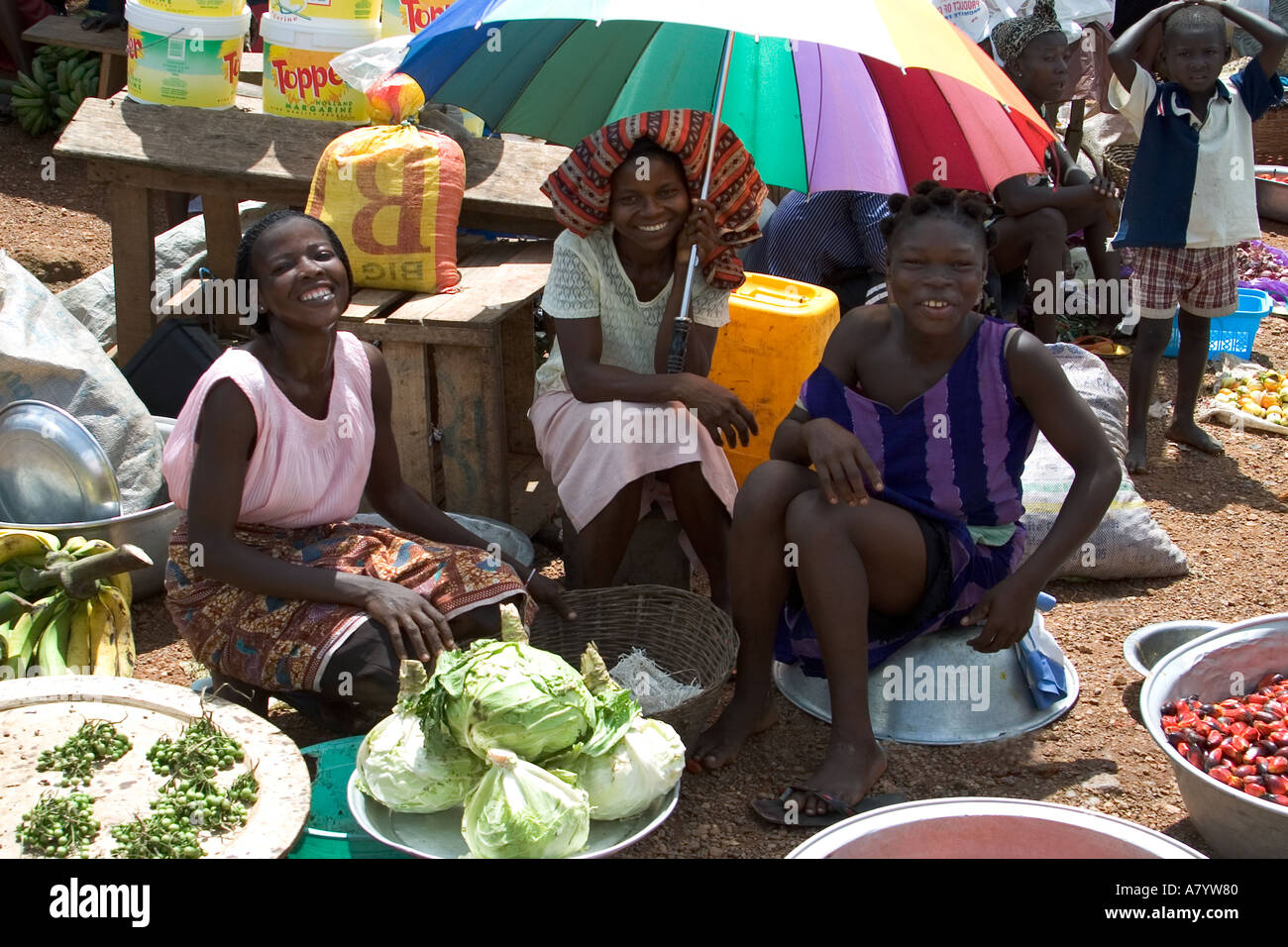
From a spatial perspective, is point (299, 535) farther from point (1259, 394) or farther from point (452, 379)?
point (1259, 394)

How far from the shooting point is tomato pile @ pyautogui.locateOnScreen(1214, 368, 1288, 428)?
529 centimetres

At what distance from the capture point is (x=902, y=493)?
3.00 metres

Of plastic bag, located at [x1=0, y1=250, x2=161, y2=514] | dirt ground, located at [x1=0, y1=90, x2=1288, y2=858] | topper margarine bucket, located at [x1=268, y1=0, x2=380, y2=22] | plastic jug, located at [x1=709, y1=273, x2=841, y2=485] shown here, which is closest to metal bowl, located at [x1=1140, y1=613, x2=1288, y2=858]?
dirt ground, located at [x1=0, y1=90, x2=1288, y2=858]

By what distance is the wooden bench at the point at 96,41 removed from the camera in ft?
22.7

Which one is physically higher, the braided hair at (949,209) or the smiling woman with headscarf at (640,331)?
the braided hair at (949,209)

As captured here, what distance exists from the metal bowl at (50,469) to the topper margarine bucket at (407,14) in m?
2.15

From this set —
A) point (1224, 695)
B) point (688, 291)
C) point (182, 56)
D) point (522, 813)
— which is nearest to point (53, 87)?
point (182, 56)

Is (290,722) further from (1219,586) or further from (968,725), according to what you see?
(1219,586)

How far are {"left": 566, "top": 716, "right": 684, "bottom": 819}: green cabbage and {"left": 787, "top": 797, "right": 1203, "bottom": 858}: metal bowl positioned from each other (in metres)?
0.41

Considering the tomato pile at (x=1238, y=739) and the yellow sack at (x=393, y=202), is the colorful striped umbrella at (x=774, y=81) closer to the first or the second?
the yellow sack at (x=393, y=202)

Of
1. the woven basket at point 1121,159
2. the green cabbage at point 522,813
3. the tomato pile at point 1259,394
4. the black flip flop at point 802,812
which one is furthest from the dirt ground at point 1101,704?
the woven basket at point 1121,159

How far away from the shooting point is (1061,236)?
5.20 metres

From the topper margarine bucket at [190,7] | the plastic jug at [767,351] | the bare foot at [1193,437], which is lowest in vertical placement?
the bare foot at [1193,437]

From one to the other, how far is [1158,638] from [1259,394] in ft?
7.68
